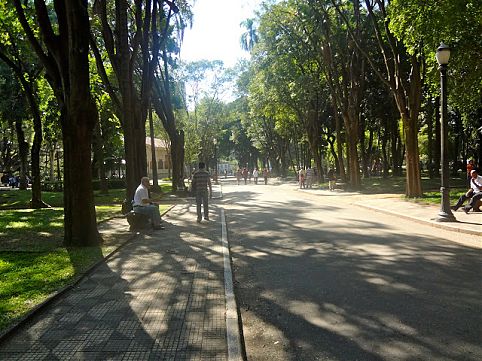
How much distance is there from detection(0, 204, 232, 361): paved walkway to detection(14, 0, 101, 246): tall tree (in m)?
1.87

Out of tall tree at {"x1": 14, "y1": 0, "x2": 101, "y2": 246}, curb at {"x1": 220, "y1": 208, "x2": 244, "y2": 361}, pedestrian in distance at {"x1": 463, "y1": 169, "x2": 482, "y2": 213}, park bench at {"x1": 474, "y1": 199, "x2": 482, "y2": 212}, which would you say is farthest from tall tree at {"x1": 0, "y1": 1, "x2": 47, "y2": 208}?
park bench at {"x1": 474, "y1": 199, "x2": 482, "y2": 212}

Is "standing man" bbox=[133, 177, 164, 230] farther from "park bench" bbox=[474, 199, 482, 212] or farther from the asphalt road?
"park bench" bbox=[474, 199, 482, 212]

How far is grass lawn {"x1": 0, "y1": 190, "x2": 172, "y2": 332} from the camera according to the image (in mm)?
5641

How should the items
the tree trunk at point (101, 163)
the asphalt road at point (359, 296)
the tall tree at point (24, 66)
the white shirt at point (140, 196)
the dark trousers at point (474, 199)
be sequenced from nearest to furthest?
the asphalt road at point (359, 296) < the white shirt at point (140, 196) < the dark trousers at point (474, 199) < the tall tree at point (24, 66) < the tree trunk at point (101, 163)

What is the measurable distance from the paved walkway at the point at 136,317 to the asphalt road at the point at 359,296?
1.41 ft

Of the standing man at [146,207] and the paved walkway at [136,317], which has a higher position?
the standing man at [146,207]

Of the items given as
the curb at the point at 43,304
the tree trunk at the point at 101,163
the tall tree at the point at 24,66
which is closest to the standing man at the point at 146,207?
the curb at the point at 43,304

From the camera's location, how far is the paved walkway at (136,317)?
13.2 feet

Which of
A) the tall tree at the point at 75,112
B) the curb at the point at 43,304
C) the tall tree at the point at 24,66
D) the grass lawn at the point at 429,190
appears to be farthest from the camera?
the tall tree at the point at 24,66

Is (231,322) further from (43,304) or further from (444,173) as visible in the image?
(444,173)

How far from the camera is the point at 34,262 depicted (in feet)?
26.3

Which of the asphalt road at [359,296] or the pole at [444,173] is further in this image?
the pole at [444,173]

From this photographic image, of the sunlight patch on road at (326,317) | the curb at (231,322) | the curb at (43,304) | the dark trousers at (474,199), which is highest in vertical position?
the dark trousers at (474,199)

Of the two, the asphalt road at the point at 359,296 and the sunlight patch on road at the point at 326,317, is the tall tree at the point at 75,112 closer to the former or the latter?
the asphalt road at the point at 359,296
